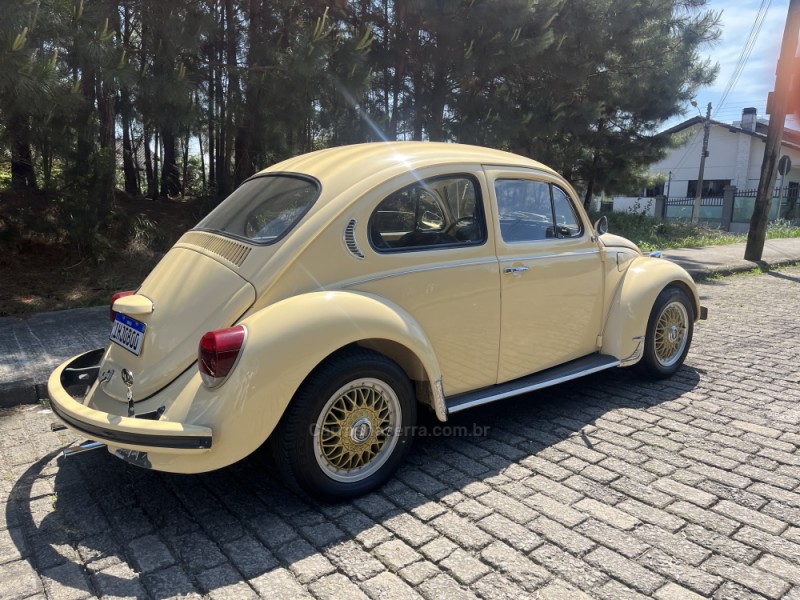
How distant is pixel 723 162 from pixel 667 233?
64.3 ft

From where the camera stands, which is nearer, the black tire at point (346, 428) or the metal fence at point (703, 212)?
the black tire at point (346, 428)

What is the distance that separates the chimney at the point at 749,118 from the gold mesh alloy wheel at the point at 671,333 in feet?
125

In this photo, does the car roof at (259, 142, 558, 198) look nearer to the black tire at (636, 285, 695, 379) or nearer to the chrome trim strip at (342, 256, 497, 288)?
the chrome trim strip at (342, 256, 497, 288)

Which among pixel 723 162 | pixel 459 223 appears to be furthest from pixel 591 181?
pixel 723 162

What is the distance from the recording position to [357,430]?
10.2ft

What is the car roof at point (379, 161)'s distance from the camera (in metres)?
3.42

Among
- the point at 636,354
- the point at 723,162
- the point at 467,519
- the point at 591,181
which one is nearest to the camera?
the point at 467,519

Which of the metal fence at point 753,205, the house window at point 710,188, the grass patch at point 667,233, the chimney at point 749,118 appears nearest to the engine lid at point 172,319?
the grass patch at point 667,233

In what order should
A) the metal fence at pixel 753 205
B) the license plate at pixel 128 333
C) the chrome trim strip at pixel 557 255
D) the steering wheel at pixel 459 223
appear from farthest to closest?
the metal fence at pixel 753 205
the chrome trim strip at pixel 557 255
the steering wheel at pixel 459 223
the license plate at pixel 128 333

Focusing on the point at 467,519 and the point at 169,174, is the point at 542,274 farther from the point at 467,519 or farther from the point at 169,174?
the point at 169,174

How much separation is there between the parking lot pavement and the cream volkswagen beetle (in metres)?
0.36

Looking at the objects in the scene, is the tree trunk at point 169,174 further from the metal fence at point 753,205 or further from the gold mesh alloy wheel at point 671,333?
the metal fence at point 753,205

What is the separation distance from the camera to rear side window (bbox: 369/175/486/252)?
3393mm

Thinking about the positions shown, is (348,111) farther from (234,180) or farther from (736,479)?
(736,479)
